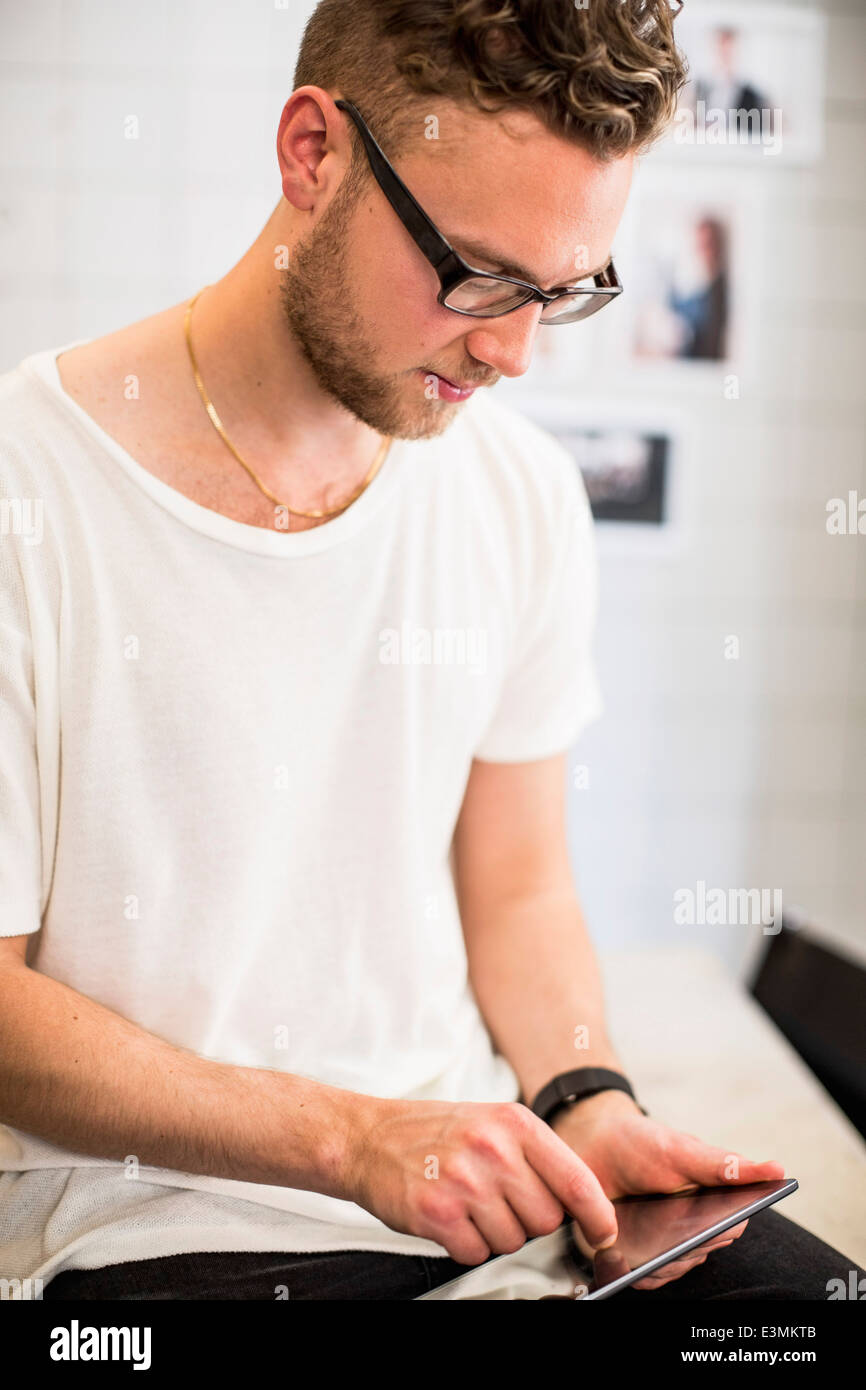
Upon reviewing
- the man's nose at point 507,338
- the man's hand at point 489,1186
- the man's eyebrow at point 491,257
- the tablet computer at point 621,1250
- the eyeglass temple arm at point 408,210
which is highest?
the eyeglass temple arm at point 408,210

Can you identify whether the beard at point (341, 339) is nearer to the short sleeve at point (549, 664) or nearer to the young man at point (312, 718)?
the young man at point (312, 718)

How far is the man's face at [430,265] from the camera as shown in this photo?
0.70 metres

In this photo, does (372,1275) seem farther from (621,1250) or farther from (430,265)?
(430,265)

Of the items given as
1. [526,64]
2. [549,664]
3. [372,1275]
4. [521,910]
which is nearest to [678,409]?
[549,664]

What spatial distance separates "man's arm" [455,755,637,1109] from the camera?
98 centimetres

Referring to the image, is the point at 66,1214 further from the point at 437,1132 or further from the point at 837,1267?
the point at 837,1267

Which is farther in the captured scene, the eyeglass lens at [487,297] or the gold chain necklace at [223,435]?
the gold chain necklace at [223,435]

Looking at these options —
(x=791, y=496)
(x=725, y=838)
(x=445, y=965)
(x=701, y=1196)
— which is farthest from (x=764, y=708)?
(x=701, y=1196)

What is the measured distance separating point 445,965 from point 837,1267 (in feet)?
1.22

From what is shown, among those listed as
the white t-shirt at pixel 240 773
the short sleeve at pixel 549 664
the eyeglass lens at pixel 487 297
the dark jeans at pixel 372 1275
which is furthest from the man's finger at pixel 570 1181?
the eyeglass lens at pixel 487 297

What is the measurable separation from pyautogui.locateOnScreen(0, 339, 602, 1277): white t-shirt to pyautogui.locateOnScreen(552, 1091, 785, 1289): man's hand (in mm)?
119

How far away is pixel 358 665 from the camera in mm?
891

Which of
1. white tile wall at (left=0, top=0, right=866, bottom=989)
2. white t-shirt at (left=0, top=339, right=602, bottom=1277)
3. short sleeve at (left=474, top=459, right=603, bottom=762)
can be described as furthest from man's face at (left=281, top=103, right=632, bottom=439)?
white tile wall at (left=0, top=0, right=866, bottom=989)

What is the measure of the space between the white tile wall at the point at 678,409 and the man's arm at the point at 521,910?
804mm
